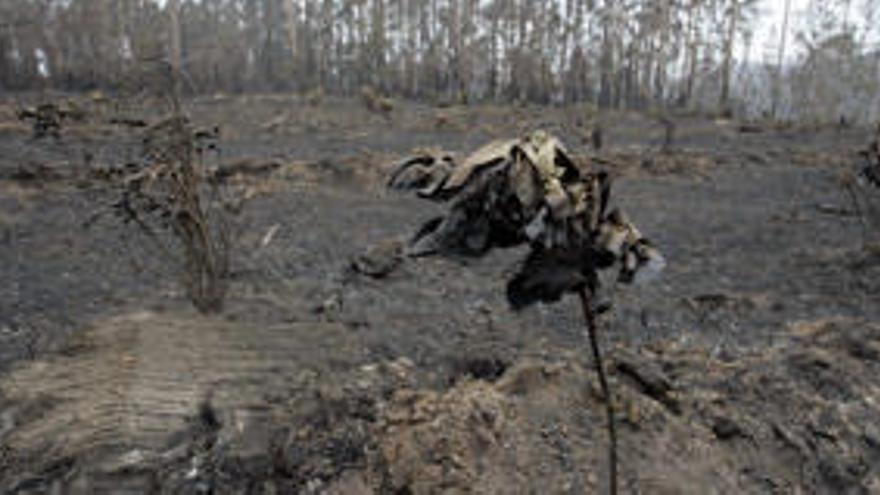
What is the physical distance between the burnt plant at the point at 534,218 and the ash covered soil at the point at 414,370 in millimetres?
122

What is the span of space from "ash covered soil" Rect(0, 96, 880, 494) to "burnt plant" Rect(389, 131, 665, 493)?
0.40ft

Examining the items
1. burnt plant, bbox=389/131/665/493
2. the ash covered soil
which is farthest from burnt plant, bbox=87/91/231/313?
burnt plant, bbox=389/131/665/493

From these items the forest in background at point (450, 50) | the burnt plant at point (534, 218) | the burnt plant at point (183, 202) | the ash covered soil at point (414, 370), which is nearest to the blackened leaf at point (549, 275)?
the burnt plant at point (534, 218)

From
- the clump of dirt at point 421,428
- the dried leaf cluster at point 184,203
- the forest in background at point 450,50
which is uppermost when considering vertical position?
the forest in background at point 450,50

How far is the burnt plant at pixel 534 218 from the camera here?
1368 millimetres

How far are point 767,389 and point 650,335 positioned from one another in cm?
102

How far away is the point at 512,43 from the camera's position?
26.5 m

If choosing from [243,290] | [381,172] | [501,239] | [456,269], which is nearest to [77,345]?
[243,290]

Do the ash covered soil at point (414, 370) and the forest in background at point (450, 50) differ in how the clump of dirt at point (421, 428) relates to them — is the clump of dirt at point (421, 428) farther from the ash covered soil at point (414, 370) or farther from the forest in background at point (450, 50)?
the forest in background at point (450, 50)

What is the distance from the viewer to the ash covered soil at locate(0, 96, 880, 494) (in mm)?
2418

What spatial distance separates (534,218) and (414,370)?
6.74 feet

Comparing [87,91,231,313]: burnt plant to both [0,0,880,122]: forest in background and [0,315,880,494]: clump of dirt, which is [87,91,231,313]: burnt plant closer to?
[0,315,880,494]: clump of dirt

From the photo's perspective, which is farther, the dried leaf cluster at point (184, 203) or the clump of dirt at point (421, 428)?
the dried leaf cluster at point (184, 203)

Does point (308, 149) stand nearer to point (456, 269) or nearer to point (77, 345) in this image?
point (456, 269)
